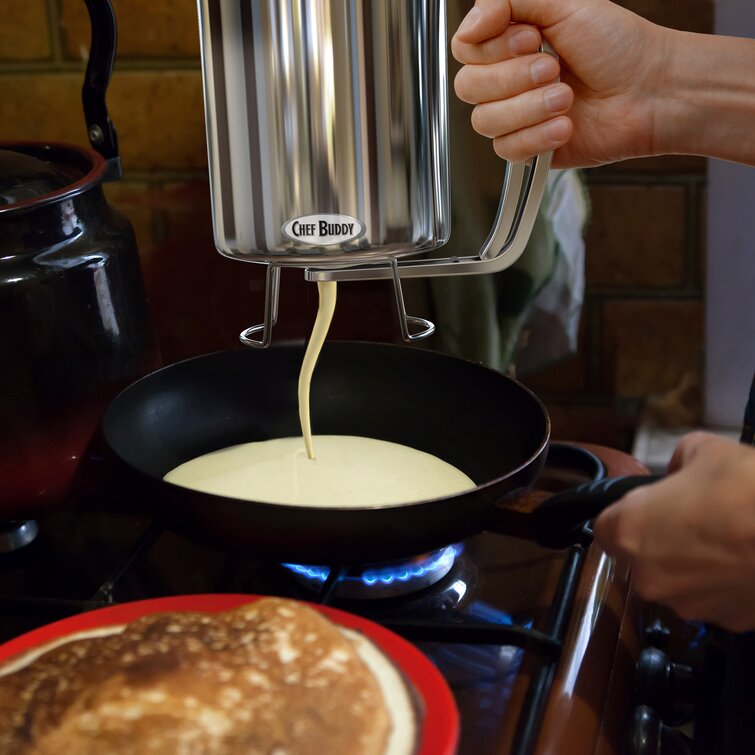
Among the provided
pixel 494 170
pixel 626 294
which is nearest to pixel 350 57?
pixel 494 170

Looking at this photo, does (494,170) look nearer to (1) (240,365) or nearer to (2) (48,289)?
(1) (240,365)

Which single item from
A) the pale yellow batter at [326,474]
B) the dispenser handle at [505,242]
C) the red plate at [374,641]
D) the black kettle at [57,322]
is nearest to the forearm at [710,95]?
the dispenser handle at [505,242]

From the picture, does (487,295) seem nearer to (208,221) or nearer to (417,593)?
(208,221)

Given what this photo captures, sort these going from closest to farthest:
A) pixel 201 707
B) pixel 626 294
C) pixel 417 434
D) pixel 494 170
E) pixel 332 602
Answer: pixel 201 707
pixel 332 602
pixel 417 434
pixel 494 170
pixel 626 294

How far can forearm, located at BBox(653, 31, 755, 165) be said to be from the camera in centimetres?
90

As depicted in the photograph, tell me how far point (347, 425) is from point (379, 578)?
0.78 ft

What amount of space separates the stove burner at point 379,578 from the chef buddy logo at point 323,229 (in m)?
0.25

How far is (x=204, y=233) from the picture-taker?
1189 mm

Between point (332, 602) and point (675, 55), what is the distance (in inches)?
23.1

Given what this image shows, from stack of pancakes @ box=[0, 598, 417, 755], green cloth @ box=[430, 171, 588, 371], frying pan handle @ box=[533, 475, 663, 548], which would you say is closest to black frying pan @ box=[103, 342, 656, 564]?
frying pan handle @ box=[533, 475, 663, 548]

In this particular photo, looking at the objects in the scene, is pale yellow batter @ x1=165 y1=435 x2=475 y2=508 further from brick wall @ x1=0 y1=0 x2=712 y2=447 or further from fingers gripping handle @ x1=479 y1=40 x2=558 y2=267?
brick wall @ x1=0 y1=0 x2=712 y2=447

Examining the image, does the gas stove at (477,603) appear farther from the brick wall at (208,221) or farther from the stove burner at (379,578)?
the brick wall at (208,221)

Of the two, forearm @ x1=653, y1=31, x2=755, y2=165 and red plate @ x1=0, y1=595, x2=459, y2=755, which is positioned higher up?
forearm @ x1=653, y1=31, x2=755, y2=165

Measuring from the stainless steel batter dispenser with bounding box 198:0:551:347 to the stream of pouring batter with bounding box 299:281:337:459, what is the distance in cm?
12
